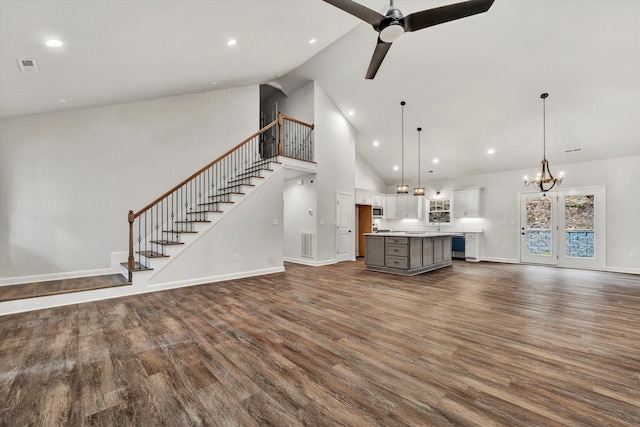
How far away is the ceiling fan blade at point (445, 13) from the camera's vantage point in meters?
2.64

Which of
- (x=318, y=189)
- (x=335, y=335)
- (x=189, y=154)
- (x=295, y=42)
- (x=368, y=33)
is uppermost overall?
(x=368, y=33)

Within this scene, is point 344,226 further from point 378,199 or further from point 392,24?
point 392,24

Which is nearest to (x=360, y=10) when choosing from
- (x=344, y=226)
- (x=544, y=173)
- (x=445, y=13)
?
(x=445, y=13)

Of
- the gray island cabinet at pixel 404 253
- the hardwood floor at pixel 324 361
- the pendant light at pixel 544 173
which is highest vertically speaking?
the pendant light at pixel 544 173

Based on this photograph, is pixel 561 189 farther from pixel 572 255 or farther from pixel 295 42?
pixel 295 42

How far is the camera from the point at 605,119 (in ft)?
20.0

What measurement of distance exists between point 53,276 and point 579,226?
12.1 metres

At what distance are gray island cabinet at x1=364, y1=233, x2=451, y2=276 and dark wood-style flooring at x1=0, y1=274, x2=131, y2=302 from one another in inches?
198

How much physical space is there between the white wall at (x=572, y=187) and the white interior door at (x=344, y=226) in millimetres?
3407

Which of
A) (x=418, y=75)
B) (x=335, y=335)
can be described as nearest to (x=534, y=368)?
(x=335, y=335)

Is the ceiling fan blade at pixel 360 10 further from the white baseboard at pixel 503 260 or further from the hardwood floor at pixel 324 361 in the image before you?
the white baseboard at pixel 503 260

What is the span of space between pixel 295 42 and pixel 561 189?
8.14 meters

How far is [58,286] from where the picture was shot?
14.7 ft

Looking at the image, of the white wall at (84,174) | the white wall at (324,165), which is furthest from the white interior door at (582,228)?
the white wall at (84,174)
